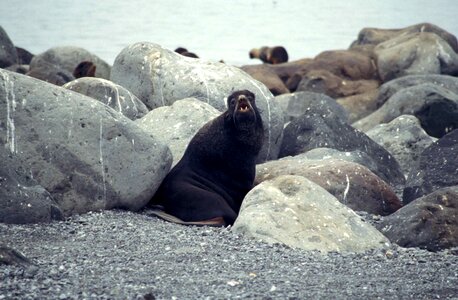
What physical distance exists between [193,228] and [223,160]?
157 centimetres

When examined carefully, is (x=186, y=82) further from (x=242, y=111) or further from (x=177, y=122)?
(x=242, y=111)

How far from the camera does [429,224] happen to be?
10094 millimetres

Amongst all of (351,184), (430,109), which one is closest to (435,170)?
(351,184)

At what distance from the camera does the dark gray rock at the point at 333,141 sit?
14359 millimetres

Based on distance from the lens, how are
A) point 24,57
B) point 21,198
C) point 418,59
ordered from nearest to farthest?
point 21,198 < point 418,59 < point 24,57

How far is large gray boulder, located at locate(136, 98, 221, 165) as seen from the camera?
1255 cm

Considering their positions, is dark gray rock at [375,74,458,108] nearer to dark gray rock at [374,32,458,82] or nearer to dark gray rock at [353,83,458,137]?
dark gray rock at [353,83,458,137]

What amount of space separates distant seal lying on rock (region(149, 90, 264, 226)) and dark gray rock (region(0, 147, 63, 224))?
70.7 inches

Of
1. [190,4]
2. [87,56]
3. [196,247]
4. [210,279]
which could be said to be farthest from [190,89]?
[190,4]

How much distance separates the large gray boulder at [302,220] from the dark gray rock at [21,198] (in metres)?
1.78

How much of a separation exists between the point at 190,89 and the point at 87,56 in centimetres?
926

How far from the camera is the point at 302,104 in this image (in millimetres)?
19203

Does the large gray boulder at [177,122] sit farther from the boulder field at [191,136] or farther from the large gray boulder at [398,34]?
the large gray boulder at [398,34]

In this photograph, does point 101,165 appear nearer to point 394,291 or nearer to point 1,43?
point 394,291
